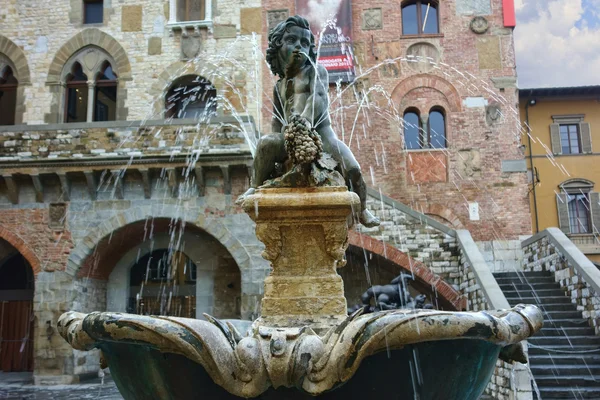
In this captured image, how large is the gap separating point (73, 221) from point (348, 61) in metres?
10.0

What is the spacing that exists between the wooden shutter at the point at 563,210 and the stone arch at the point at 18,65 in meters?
22.9

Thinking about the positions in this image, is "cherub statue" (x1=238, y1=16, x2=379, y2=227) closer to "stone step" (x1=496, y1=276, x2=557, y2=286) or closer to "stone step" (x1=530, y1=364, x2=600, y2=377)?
"stone step" (x1=530, y1=364, x2=600, y2=377)

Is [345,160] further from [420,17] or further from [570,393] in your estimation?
[420,17]

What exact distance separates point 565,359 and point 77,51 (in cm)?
1704

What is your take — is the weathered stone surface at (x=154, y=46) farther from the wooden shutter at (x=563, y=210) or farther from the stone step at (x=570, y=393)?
the wooden shutter at (x=563, y=210)

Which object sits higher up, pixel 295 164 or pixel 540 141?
pixel 540 141

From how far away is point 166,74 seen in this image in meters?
19.0

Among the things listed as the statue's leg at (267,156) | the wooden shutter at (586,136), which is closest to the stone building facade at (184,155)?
the wooden shutter at (586,136)

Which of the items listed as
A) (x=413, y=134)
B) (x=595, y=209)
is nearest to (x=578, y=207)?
(x=595, y=209)

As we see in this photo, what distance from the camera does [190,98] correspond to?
19.5 m

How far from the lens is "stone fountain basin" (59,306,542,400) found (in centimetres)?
267

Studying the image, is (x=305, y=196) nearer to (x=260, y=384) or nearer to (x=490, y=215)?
(x=260, y=384)

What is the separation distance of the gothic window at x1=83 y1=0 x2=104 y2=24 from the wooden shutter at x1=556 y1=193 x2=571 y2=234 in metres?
21.3

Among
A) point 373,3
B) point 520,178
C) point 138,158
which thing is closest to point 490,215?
point 520,178
